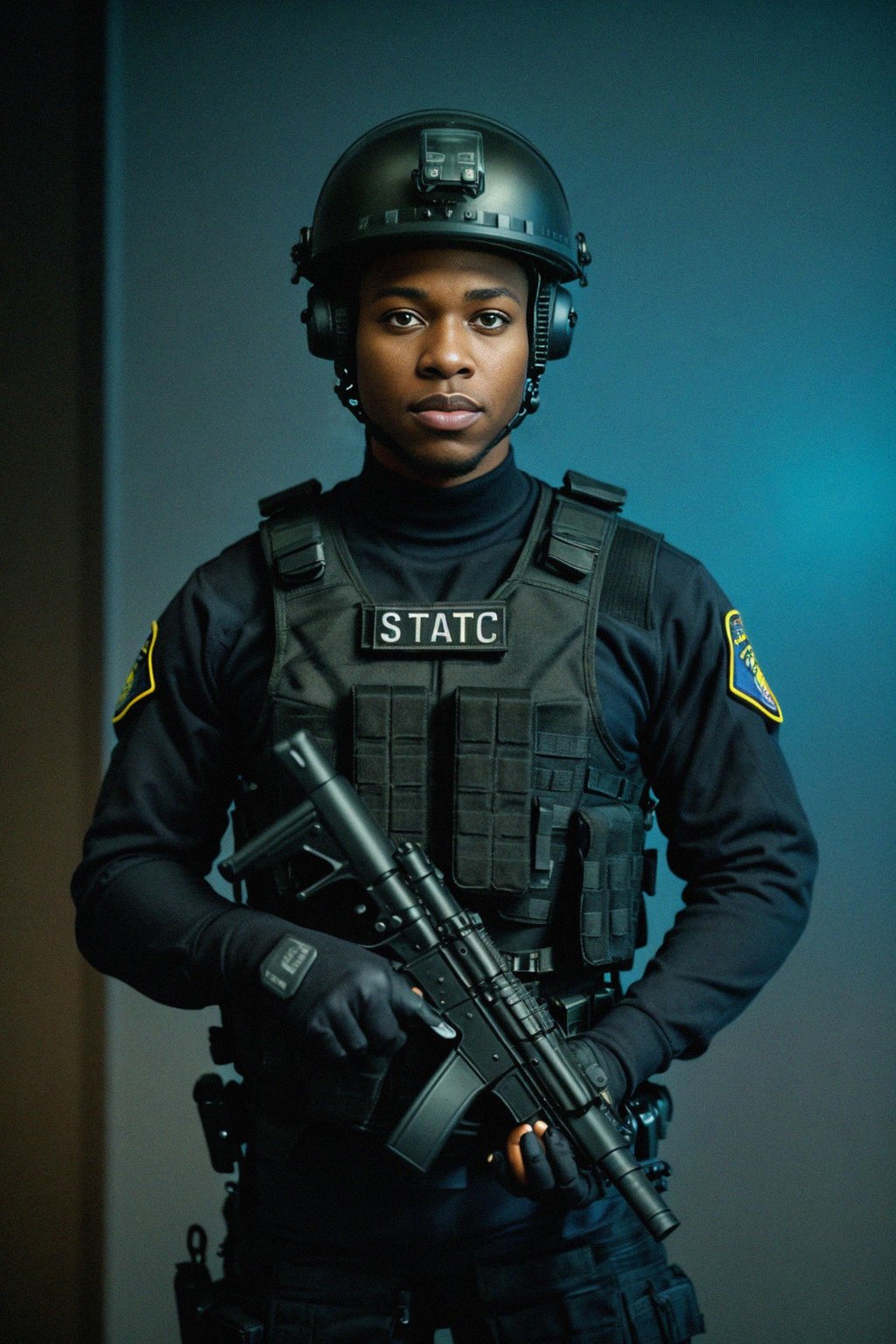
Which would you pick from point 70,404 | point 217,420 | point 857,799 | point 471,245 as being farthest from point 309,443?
point 857,799

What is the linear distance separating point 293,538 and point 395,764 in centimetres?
29

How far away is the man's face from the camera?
156cm

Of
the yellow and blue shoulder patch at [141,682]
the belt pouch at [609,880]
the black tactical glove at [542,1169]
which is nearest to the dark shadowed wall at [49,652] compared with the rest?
the yellow and blue shoulder patch at [141,682]

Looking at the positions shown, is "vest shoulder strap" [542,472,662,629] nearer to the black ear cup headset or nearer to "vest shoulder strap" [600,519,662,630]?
"vest shoulder strap" [600,519,662,630]

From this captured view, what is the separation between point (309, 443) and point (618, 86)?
0.76 meters

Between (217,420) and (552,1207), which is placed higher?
(217,420)

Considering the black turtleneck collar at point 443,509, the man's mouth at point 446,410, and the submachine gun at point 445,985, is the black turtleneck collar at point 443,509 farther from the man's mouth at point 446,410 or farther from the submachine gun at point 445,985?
the submachine gun at point 445,985

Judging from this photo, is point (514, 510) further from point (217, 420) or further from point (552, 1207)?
point (217, 420)

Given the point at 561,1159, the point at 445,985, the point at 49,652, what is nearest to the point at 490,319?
the point at 445,985

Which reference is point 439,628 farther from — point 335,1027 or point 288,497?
point 335,1027

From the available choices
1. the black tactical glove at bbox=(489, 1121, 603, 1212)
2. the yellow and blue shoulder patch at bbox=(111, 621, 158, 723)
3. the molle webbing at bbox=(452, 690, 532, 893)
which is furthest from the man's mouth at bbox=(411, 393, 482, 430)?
the black tactical glove at bbox=(489, 1121, 603, 1212)

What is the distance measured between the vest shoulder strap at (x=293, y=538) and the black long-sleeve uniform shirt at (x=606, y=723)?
0.04 meters

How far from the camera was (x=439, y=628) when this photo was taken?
1579 millimetres

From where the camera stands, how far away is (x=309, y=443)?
2.45 m
